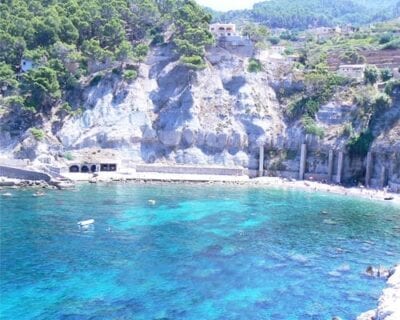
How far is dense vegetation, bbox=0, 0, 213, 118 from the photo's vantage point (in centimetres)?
8750

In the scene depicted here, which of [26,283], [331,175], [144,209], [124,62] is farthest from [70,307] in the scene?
[124,62]

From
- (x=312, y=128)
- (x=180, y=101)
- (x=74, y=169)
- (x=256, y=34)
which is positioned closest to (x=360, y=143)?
(x=312, y=128)

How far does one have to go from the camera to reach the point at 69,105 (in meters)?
88.4

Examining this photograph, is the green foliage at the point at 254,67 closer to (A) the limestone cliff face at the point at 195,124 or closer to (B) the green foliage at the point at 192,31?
(A) the limestone cliff face at the point at 195,124

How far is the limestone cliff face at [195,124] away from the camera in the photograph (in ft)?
270

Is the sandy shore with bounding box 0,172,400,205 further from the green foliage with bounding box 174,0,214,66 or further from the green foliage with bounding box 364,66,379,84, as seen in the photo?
the green foliage with bounding box 174,0,214,66

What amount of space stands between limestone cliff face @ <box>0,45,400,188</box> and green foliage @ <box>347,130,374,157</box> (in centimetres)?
120

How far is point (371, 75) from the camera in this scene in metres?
83.9

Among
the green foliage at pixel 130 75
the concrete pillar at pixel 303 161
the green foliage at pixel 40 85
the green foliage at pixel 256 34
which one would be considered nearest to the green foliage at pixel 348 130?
the concrete pillar at pixel 303 161

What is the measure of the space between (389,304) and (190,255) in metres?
17.2

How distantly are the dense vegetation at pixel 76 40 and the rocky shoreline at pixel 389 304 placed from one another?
56.5 meters

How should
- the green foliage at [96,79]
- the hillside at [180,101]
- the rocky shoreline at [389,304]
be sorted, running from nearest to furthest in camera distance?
the rocky shoreline at [389,304], the hillside at [180,101], the green foliage at [96,79]

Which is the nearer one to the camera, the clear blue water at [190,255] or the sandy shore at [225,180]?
the clear blue water at [190,255]

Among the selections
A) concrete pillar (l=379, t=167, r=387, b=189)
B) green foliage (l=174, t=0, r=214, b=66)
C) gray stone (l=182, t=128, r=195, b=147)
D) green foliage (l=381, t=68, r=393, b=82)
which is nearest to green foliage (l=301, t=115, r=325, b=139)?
concrete pillar (l=379, t=167, r=387, b=189)
